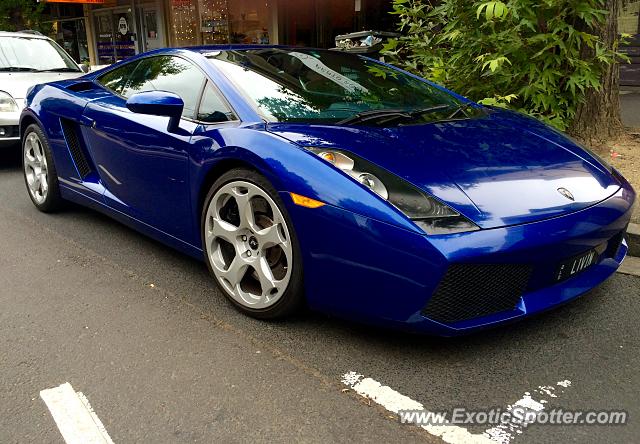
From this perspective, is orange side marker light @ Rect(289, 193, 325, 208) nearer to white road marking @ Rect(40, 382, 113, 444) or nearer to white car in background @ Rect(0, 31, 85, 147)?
white road marking @ Rect(40, 382, 113, 444)

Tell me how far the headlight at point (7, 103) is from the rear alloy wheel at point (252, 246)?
14.4 ft

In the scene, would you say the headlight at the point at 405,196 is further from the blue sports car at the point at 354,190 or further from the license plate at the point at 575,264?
the license plate at the point at 575,264

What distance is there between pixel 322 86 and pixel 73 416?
2.07m

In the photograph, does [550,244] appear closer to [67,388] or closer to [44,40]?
[67,388]

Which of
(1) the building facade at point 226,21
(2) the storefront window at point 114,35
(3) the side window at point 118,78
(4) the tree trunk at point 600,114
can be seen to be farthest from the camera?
(2) the storefront window at point 114,35

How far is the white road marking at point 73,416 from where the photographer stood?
204cm

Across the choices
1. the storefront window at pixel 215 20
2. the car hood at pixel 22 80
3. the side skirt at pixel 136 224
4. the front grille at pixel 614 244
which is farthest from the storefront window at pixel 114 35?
the front grille at pixel 614 244

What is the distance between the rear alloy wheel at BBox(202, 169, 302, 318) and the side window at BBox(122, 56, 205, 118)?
1.95 feet

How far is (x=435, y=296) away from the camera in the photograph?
219 cm

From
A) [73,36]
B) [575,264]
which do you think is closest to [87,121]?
[575,264]

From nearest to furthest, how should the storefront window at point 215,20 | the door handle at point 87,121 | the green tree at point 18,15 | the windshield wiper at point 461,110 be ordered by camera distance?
1. the windshield wiper at point 461,110
2. the door handle at point 87,121
3. the green tree at point 18,15
4. the storefront window at point 215,20

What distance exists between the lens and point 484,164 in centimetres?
254

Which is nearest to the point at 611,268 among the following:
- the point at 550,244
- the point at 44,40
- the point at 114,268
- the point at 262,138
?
the point at 550,244

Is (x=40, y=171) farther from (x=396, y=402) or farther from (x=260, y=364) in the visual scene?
(x=396, y=402)
